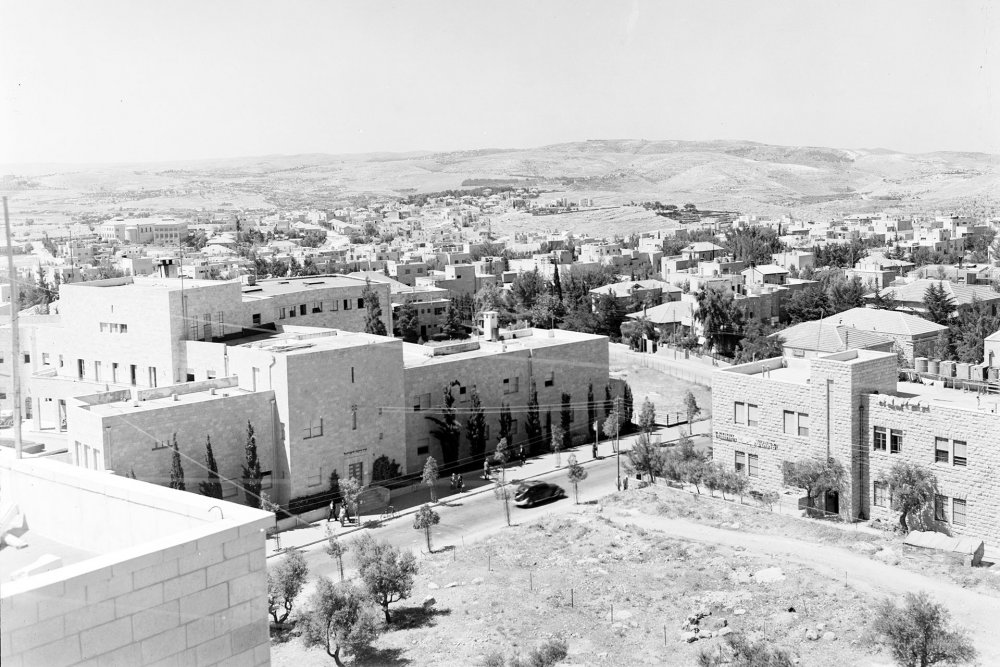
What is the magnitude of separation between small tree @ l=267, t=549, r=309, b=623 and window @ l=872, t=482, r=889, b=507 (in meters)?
12.0

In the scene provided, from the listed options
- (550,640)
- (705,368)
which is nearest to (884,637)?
(550,640)

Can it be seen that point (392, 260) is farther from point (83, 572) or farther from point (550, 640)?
point (83, 572)

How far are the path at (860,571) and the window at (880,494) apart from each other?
2.80 meters

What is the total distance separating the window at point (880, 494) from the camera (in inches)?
846

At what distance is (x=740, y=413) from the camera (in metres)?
24.2

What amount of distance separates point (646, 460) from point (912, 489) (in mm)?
6582

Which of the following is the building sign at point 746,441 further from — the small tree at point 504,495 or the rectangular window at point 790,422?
the small tree at point 504,495

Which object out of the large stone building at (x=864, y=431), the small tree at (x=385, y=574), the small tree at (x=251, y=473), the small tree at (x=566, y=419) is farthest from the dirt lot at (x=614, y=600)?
the small tree at (x=566, y=419)

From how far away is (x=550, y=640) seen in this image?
1534 cm

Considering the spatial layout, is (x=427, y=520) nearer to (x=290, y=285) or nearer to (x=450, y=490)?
(x=450, y=490)

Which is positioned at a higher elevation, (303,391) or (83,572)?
(83,572)

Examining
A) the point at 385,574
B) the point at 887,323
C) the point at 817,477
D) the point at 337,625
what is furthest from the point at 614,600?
the point at 887,323

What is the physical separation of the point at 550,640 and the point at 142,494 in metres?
10.4

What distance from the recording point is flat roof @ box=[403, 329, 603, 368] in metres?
28.8
